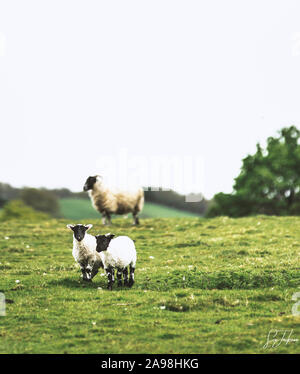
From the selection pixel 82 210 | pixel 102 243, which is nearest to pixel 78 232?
pixel 102 243

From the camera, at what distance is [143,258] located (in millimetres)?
18531

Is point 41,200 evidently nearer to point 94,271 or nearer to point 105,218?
point 105,218

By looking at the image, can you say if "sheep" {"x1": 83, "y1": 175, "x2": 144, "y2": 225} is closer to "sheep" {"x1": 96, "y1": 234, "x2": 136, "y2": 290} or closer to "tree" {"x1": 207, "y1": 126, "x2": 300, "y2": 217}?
"sheep" {"x1": 96, "y1": 234, "x2": 136, "y2": 290}

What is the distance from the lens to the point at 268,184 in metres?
53.6

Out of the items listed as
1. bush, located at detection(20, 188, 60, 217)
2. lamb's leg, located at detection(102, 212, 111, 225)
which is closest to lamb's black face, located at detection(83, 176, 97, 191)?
lamb's leg, located at detection(102, 212, 111, 225)

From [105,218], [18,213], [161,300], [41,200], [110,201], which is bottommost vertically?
[18,213]

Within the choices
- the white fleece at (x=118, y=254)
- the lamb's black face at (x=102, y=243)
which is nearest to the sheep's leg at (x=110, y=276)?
the white fleece at (x=118, y=254)

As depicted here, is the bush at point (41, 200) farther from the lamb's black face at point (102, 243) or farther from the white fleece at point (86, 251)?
the lamb's black face at point (102, 243)

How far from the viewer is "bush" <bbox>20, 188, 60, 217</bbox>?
91.2 m

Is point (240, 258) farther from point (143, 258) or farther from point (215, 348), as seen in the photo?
point (215, 348)

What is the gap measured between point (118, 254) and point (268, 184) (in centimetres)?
4275

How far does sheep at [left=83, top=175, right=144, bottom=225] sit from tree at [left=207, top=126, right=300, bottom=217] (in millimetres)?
27041
